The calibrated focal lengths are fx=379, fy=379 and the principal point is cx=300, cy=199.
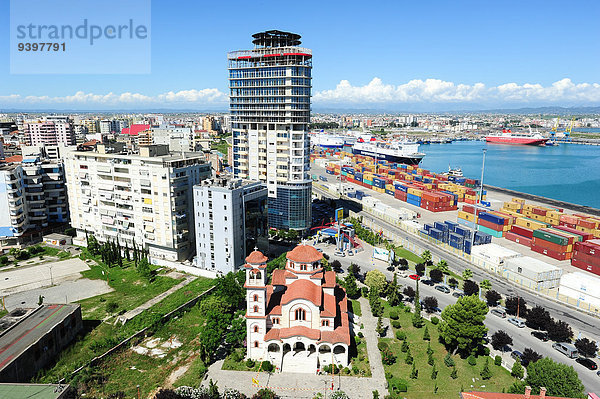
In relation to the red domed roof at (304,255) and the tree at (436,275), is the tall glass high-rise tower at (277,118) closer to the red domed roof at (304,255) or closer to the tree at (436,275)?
the tree at (436,275)

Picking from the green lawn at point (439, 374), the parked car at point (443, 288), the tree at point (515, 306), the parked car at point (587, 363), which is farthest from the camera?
the parked car at point (443, 288)

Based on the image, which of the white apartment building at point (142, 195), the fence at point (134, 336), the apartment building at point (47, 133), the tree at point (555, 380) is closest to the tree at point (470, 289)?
the tree at point (555, 380)

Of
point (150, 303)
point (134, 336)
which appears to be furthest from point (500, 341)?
point (150, 303)

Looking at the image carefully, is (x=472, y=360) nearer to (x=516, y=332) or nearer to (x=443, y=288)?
(x=516, y=332)

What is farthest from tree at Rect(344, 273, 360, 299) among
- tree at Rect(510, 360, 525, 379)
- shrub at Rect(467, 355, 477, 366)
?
tree at Rect(510, 360, 525, 379)

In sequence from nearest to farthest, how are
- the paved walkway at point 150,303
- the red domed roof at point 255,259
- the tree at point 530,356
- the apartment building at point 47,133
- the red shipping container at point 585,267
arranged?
the tree at point 530,356 → the red domed roof at point 255,259 → the paved walkway at point 150,303 → the red shipping container at point 585,267 → the apartment building at point 47,133

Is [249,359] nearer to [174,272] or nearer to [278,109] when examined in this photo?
[174,272]

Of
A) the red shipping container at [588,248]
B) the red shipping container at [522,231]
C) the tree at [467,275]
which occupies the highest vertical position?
the red shipping container at [588,248]

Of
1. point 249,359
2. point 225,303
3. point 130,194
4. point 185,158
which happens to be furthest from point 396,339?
point 130,194
